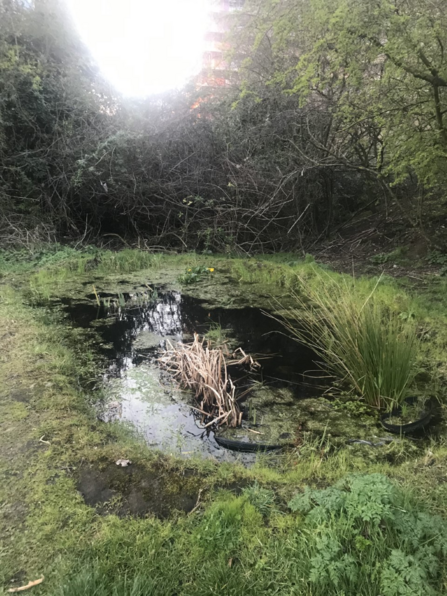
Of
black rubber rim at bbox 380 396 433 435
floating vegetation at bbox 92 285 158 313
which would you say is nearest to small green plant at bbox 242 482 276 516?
black rubber rim at bbox 380 396 433 435

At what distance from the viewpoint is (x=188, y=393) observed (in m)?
2.83

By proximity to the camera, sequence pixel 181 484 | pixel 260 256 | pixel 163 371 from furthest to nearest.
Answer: pixel 260 256 → pixel 163 371 → pixel 181 484

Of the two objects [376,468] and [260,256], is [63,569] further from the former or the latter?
[260,256]

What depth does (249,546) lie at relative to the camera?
1.47 m

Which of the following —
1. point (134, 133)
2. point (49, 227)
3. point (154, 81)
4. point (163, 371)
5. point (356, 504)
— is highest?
point (154, 81)

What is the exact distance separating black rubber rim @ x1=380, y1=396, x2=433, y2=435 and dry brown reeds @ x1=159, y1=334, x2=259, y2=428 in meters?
0.92

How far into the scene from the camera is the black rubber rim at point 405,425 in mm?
2320

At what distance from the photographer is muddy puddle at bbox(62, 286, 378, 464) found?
2.37 meters

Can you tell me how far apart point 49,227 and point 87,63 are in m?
3.68

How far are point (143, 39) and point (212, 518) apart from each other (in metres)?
11.0

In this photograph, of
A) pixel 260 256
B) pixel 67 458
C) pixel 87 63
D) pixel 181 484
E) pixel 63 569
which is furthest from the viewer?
pixel 87 63

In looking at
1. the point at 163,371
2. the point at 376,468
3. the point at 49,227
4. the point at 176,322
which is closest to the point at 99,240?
the point at 49,227

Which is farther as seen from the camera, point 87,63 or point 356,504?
point 87,63

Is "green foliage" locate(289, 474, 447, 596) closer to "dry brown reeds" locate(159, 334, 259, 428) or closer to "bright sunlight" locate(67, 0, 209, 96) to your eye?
"dry brown reeds" locate(159, 334, 259, 428)
